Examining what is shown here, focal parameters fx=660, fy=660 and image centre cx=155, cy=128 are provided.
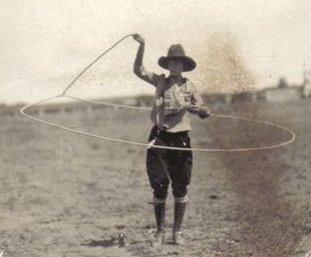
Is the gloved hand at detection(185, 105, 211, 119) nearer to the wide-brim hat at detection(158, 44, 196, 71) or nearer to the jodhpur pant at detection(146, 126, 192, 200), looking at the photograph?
the jodhpur pant at detection(146, 126, 192, 200)

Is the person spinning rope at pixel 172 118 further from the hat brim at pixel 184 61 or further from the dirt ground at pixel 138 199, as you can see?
the dirt ground at pixel 138 199

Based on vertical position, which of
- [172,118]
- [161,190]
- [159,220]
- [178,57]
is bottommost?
[159,220]

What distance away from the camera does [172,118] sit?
6504 millimetres

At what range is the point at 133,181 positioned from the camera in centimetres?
1120

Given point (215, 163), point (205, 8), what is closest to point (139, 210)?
point (205, 8)

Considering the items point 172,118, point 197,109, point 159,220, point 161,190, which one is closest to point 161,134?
point 172,118

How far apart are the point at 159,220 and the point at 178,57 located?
5.70ft

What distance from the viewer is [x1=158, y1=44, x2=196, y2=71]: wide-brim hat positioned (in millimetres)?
6430

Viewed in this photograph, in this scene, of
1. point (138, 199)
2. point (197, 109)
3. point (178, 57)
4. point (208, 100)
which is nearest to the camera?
point (197, 109)

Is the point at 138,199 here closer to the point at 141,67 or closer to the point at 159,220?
the point at 159,220

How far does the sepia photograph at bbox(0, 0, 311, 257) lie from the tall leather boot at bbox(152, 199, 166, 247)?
0.05ft

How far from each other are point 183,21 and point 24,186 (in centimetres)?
427

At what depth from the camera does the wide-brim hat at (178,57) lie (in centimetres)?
643

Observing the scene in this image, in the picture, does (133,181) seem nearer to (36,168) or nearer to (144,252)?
(36,168)
